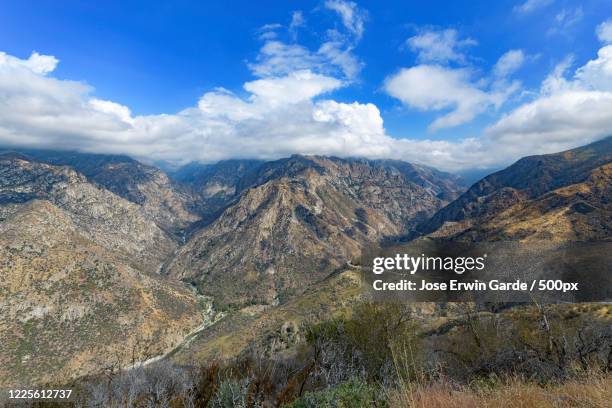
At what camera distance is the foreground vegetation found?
18.9 ft

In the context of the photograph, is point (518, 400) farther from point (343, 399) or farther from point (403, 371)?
point (403, 371)

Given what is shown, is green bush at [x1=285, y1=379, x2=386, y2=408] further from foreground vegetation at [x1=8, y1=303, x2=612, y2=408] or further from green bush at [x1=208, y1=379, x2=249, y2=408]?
green bush at [x1=208, y1=379, x2=249, y2=408]

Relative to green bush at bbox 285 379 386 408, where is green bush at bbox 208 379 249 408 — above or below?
below

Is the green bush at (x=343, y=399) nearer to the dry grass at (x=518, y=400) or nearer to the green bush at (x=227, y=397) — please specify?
the dry grass at (x=518, y=400)

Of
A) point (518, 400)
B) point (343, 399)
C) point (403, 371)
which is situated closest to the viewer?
point (518, 400)

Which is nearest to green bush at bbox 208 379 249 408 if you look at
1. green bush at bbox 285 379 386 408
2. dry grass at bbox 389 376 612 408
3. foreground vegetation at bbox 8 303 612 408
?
foreground vegetation at bbox 8 303 612 408

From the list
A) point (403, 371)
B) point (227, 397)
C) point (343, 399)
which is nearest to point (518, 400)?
point (343, 399)

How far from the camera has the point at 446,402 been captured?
515 centimetres

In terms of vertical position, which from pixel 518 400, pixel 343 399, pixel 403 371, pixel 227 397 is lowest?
pixel 403 371

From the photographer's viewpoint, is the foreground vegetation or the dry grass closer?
the dry grass

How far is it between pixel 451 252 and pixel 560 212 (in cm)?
20874

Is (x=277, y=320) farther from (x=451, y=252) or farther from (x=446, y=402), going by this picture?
(x=446, y=402)

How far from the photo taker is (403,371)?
2016 cm

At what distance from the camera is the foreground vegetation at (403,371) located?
5.76 metres
